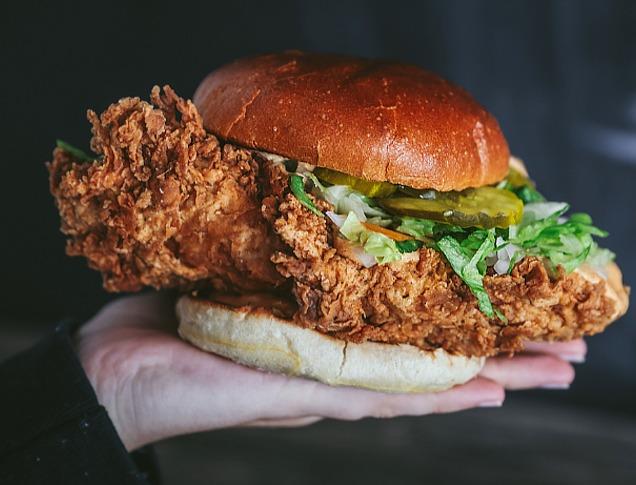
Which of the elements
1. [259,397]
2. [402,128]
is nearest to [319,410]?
[259,397]

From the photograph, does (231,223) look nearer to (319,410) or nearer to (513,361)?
(319,410)

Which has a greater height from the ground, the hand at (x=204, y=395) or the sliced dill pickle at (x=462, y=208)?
the sliced dill pickle at (x=462, y=208)

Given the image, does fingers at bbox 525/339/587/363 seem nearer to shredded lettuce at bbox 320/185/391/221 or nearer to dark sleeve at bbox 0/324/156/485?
shredded lettuce at bbox 320/185/391/221

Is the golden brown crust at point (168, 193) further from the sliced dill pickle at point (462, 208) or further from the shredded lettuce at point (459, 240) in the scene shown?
the sliced dill pickle at point (462, 208)

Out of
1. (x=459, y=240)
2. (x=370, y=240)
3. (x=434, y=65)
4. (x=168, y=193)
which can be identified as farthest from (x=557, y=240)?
(x=434, y=65)

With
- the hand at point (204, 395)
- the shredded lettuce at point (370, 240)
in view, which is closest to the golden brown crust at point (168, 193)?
the shredded lettuce at point (370, 240)
